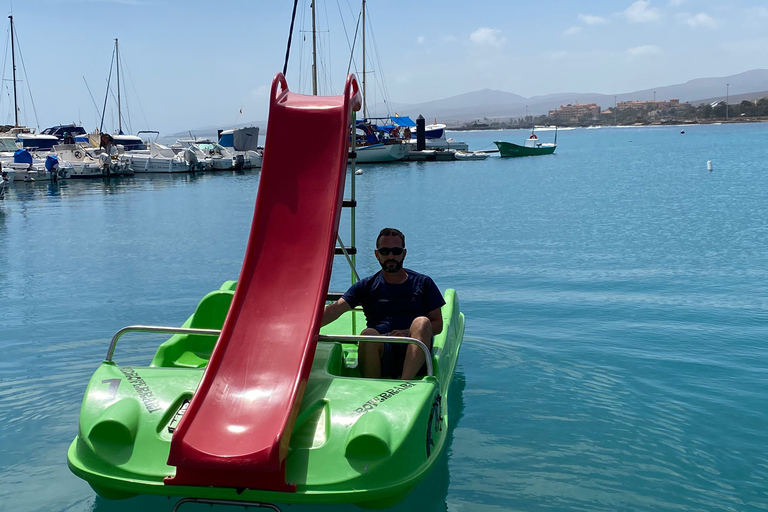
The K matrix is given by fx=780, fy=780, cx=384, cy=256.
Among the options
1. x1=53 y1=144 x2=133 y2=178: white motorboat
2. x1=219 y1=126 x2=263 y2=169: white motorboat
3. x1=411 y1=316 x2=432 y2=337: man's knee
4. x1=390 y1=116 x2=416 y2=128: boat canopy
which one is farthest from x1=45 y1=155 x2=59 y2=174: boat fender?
x1=411 y1=316 x2=432 y2=337: man's knee

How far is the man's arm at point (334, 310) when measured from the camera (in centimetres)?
632

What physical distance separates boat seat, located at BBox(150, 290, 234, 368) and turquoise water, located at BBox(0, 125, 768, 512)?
44.0 inches

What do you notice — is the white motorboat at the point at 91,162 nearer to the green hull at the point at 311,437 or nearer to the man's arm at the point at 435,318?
the man's arm at the point at 435,318

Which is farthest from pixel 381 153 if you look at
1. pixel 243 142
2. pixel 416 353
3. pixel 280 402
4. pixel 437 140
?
pixel 280 402

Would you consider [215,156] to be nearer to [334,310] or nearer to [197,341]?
[197,341]

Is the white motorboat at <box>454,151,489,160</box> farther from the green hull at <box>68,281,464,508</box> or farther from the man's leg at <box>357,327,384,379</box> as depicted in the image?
the green hull at <box>68,281,464,508</box>

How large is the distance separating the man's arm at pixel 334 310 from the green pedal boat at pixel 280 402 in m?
0.25

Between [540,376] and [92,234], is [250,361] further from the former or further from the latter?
[92,234]

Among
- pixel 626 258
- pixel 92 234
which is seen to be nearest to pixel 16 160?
pixel 92 234

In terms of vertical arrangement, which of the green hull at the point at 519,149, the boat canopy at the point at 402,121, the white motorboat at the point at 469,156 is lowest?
the white motorboat at the point at 469,156

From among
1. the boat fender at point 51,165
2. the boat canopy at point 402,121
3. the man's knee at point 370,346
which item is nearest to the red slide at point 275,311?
the man's knee at point 370,346

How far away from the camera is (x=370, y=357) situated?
6.21m

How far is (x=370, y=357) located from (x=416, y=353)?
0.46 m

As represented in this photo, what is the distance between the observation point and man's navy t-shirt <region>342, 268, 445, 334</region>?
6457 mm
